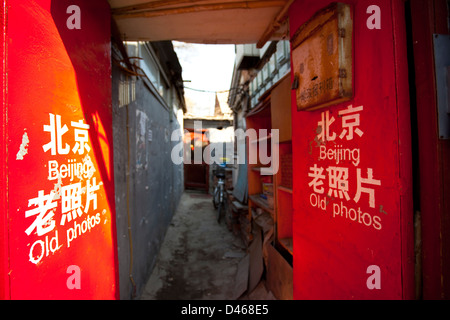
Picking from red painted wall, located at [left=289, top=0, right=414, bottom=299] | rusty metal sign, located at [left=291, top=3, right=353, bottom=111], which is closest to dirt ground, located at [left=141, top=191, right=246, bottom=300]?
red painted wall, located at [left=289, top=0, right=414, bottom=299]

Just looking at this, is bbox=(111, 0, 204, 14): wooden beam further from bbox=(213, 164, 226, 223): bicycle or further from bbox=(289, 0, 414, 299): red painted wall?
bbox=(213, 164, 226, 223): bicycle

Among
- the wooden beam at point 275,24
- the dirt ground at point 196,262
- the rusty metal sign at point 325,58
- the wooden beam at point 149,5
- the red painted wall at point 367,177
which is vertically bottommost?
the dirt ground at point 196,262

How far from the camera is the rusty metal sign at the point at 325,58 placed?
1.19 m

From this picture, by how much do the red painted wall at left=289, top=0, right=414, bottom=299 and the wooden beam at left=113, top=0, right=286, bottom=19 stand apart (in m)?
0.27

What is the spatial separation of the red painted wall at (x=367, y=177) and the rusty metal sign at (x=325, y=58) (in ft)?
0.17

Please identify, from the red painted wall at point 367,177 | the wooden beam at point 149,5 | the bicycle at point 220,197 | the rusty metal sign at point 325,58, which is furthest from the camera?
the bicycle at point 220,197

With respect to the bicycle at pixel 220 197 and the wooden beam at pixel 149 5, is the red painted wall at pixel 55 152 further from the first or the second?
the bicycle at pixel 220 197

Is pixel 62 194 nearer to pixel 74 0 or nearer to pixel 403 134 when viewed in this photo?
pixel 74 0

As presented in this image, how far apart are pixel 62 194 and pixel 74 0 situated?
1072mm

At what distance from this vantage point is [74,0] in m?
1.21

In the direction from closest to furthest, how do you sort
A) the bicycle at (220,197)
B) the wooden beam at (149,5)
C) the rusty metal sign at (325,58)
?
the rusty metal sign at (325,58) < the wooden beam at (149,5) < the bicycle at (220,197)

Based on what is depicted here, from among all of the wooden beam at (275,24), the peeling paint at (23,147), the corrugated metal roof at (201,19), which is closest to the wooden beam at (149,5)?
the corrugated metal roof at (201,19)

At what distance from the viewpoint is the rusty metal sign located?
3.90 ft
